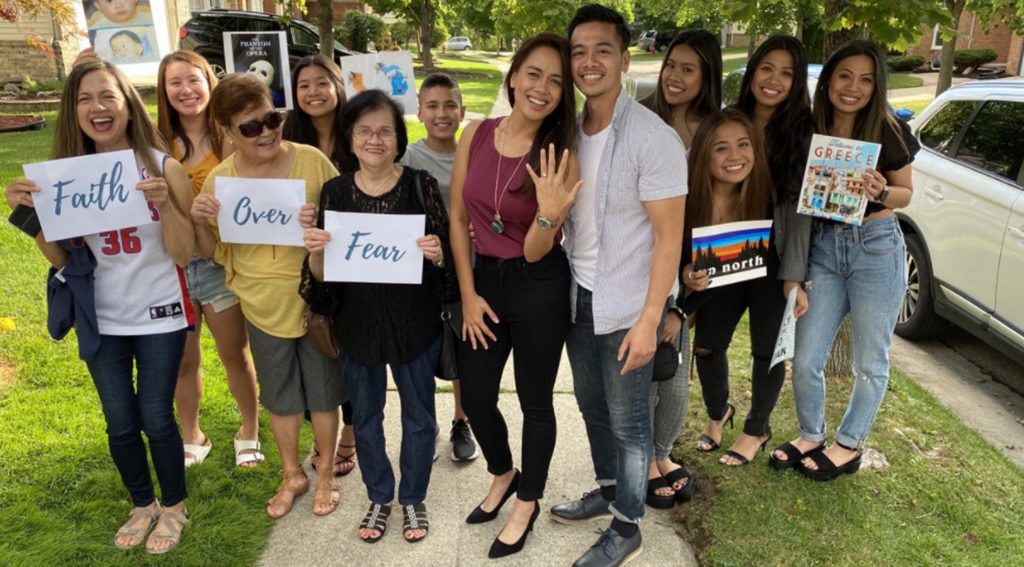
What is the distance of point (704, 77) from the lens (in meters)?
3.31

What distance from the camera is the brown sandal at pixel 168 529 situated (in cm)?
298

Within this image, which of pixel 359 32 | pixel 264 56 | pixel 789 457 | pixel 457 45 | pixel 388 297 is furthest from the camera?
pixel 457 45

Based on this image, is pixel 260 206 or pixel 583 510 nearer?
pixel 260 206

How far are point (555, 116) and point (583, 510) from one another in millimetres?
1787

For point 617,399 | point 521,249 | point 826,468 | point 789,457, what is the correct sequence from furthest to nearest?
point 789,457 < point 826,468 < point 617,399 < point 521,249

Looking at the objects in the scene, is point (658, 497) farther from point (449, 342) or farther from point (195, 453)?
point (195, 453)

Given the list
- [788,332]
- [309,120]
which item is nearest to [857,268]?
[788,332]

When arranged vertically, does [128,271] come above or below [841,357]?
above

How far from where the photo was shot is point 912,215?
17.5 ft

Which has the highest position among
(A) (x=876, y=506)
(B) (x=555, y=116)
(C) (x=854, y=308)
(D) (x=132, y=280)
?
(B) (x=555, y=116)

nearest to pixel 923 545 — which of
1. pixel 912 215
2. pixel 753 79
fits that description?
pixel 753 79

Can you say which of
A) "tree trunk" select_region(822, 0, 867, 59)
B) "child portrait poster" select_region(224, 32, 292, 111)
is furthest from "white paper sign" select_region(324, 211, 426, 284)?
"tree trunk" select_region(822, 0, 867, 59)

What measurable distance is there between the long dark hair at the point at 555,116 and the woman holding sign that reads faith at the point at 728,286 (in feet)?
2.44

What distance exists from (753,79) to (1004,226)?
2.33m
